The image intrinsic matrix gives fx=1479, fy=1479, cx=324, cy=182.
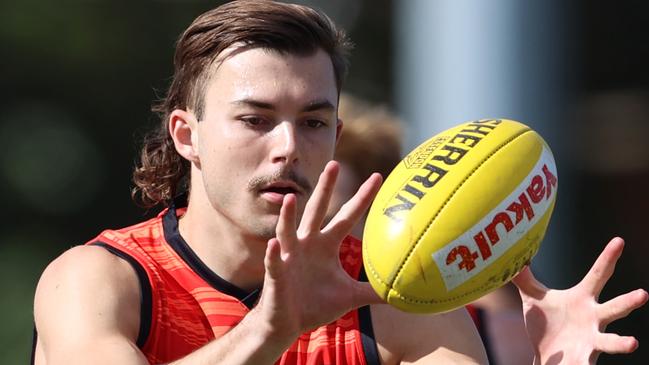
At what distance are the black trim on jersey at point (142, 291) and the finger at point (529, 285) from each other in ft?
4.01

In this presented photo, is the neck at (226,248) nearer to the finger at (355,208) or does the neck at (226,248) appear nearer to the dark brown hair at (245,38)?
the dark brown hair at (245,38)

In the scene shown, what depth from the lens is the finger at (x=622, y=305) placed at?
185 inches

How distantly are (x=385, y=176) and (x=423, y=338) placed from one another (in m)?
2.02

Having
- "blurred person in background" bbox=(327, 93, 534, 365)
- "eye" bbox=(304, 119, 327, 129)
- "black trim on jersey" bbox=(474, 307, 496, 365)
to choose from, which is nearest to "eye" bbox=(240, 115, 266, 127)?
"eye" bbox=(304, 119, 327, 129)

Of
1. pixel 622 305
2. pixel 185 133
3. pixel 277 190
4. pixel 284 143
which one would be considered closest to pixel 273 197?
pixel 277 190

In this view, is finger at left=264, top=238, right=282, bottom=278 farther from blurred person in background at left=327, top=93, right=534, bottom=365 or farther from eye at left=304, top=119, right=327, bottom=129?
blurred person in background at left=327, top=93, right=534, bottom=365

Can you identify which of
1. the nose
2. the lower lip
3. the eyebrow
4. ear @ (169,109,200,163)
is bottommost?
the lower lip

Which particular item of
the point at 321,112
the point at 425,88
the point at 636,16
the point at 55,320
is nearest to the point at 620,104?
the point at 636,16

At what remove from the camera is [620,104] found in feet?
36.9

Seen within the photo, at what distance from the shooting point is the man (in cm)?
469

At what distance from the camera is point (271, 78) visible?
5.12m

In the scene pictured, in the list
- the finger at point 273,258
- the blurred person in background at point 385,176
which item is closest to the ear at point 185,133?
the blurred person in background at point 385,176

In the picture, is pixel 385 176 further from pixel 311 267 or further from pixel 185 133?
pixel 311 267

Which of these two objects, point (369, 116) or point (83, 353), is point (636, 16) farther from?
point (83, 353)
